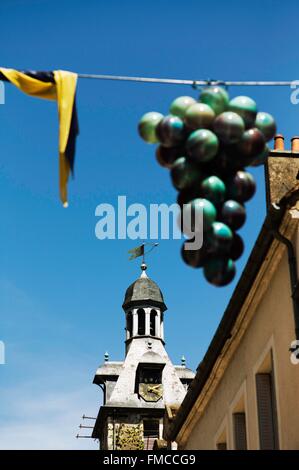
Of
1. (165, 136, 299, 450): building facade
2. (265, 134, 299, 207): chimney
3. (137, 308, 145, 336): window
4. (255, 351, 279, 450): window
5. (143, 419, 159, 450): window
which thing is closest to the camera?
(165, 136, 299, 450): building facade

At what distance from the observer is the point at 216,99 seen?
5.59 m

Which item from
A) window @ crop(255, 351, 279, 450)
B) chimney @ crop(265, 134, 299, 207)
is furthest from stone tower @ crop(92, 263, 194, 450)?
window @ crop(255, 351, 279, 450)

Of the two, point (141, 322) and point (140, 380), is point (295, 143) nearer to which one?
point (140, 380)

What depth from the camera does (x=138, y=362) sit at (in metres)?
59.3

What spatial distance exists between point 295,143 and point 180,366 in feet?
157

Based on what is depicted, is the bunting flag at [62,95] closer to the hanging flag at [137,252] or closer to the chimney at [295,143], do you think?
the chimney at [295,143]

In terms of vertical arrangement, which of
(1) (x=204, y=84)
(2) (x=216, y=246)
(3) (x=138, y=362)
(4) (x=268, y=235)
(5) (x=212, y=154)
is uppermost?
(3) (x=138, y=362)

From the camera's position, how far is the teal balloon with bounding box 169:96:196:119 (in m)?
5.59

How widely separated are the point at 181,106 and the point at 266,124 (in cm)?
56

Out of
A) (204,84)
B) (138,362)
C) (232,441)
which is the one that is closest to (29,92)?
(204,84)

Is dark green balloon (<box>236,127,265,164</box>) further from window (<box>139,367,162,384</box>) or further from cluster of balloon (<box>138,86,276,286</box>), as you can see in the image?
window (<box>139,367,162,384</box>)

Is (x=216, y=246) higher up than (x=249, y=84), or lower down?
lower down

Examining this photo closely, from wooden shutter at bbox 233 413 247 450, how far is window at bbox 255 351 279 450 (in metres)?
1.64

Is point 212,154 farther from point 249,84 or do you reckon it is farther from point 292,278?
point 292,278
